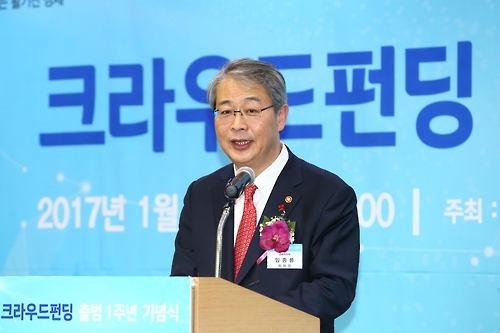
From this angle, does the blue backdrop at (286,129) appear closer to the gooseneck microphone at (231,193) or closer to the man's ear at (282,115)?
the man's ear at (282,115)

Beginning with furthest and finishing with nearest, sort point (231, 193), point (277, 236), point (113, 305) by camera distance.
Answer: point (277, 236) < point (231, 193) < point (113, 305)

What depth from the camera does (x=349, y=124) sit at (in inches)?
148

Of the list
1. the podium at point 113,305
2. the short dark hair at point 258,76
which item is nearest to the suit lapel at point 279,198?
the short dark hair at point 258,76

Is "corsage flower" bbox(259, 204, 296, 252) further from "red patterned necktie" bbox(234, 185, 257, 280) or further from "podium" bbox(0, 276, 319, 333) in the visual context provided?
"podium" bbox(0, 276, 319, 333)

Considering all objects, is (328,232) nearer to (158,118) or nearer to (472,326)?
(472,326)

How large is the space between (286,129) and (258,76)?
1.29 metres

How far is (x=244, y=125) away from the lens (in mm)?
2613

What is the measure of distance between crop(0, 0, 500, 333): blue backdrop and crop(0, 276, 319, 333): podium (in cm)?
207

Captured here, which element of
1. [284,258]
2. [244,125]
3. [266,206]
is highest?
[244,125]

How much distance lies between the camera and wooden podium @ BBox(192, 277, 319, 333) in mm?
1759

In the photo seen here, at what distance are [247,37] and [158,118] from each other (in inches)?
25.2

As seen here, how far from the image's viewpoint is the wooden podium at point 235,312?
176cm

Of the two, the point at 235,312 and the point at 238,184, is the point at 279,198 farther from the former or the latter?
the point at 235,312

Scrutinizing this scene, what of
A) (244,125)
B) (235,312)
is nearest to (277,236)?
(244,125)
